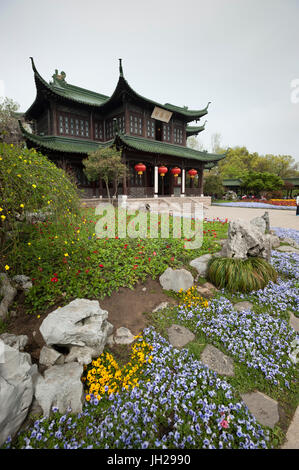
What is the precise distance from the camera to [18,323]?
273cm

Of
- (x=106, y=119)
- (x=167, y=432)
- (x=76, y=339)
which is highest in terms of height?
(x=106, y=119)

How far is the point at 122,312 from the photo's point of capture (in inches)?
117

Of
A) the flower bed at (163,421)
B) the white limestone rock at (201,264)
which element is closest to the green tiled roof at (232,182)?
the white limestone rock at (201,264)

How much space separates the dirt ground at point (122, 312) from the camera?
2.54m

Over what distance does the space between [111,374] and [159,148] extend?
15.6 meters

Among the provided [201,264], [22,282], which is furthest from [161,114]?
[22,282]

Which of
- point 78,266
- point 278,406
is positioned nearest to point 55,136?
point 78,266

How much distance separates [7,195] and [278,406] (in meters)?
3.42

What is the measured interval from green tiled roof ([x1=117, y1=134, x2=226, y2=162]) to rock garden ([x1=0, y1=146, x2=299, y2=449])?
422 inches

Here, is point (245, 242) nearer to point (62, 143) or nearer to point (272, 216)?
point (272, 216)

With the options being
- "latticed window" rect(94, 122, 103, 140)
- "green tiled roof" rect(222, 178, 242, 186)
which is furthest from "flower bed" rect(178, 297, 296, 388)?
"green tiled roof" rect(222, 178, 242, 186)

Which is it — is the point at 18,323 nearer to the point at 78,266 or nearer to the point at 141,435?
the point at 78,266

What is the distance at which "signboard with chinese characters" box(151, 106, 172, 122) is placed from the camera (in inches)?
603

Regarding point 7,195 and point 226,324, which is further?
point 226,324
